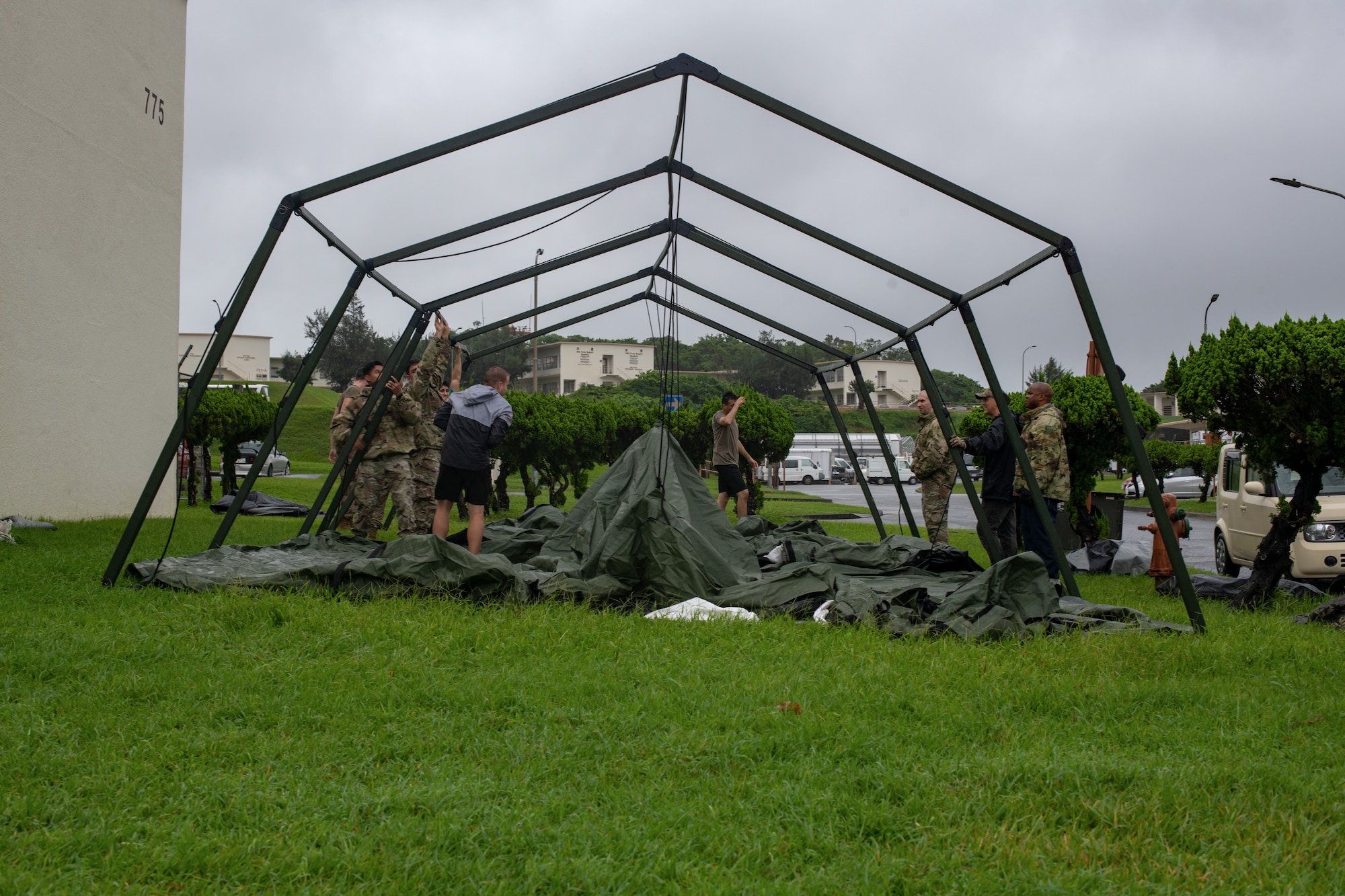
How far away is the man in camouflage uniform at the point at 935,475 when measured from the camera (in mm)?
9992

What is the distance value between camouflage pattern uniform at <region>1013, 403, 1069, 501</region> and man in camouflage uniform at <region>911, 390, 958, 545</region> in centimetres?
143

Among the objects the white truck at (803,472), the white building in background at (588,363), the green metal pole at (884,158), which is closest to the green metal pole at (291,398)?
the green metal pole at (884,158)

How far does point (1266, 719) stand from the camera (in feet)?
12.9

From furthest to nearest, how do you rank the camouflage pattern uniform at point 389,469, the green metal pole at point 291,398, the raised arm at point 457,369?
the raised arm at point 457,369, the camouflage pattern uniform at point 389,469, the green metal pole at point 291,398

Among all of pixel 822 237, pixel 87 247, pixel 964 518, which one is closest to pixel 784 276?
pixel 822 237

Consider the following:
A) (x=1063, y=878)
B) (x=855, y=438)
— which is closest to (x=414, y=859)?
(x=1063, y=878)

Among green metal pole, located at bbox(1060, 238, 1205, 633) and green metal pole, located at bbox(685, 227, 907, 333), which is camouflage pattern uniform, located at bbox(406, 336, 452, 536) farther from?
green metal pole, located at bbox(1060, 238, 1205, 633)

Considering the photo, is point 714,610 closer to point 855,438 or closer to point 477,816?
point 477,816

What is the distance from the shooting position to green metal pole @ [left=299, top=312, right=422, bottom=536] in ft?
28.6

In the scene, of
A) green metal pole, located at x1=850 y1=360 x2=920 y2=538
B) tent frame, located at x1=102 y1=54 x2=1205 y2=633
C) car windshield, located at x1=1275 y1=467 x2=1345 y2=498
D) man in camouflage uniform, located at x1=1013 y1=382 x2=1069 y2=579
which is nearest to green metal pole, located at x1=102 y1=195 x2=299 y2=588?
tent frame, located at x1=102 y1=54 x2=1205 y2=633

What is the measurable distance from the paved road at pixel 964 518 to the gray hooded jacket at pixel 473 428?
6.51 metres

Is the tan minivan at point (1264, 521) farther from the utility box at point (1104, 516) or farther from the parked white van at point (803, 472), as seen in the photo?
the parked white van at point (803, 472)

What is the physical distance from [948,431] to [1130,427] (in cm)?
267

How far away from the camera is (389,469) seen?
9.33m
